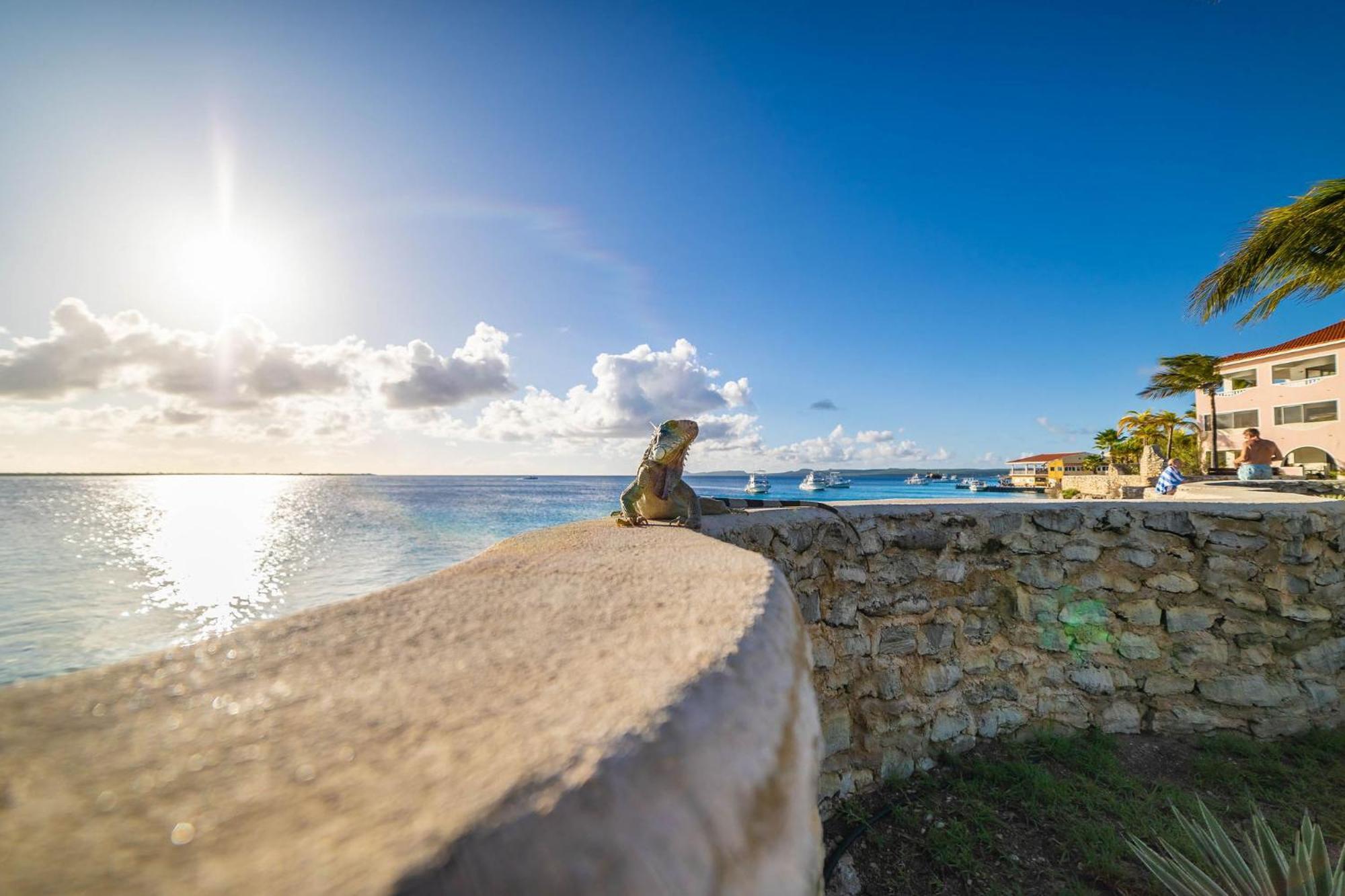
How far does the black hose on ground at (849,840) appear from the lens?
3.36 metres

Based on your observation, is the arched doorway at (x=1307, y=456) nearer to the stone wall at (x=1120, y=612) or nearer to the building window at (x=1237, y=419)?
the building window at (x=1237, y=419)

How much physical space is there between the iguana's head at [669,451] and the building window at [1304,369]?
3873cm

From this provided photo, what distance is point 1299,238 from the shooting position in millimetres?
7293

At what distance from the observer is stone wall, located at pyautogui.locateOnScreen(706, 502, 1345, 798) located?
14.8ft

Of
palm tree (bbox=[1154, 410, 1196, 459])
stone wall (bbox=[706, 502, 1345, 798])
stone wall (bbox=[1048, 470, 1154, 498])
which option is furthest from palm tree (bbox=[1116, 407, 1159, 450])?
stone wall (bbox=[706, 502, 1345, 798])

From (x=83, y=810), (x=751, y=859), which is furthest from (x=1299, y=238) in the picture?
(x=83, y=810)

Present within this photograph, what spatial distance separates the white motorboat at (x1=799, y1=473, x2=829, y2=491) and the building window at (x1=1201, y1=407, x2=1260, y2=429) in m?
30.7

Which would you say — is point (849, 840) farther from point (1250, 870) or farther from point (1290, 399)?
point (1290, 399)

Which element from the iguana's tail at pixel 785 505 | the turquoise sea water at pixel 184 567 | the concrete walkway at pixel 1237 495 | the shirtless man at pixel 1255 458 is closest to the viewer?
the iguana's tail at pixel 785 505

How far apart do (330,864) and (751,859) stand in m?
0.40

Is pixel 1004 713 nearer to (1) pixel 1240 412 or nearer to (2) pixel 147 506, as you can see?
(1) pixel 1240 412

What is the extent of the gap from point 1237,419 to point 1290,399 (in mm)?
3475

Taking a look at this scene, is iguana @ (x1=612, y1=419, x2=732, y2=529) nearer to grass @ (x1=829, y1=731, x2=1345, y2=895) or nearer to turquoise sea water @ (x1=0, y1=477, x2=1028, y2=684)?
grass @ (x1=829, y1=731, x2=1345, y2=895)

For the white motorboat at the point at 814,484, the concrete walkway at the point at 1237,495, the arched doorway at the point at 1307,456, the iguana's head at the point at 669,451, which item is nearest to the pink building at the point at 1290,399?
the arched doorway at the point at 1307,456
